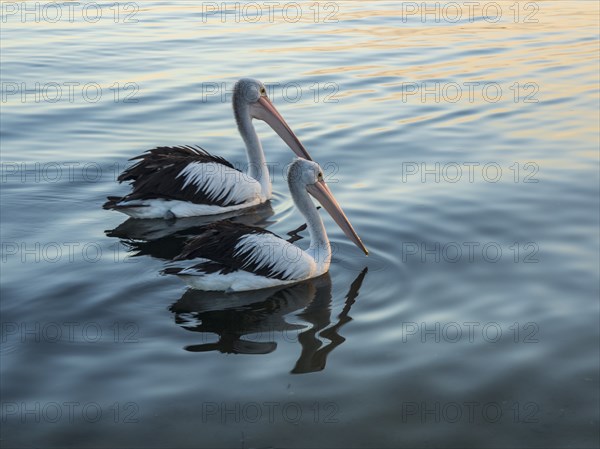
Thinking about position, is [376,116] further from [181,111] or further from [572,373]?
[572,373]

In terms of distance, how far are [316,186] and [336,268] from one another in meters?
0.68

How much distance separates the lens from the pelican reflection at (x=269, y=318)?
6.26m

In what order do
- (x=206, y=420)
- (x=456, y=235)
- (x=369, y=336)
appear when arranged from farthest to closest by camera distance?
(x=456, y=235), (x=369, y=336), (x=206, y=420)

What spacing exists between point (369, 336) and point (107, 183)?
13.9ft

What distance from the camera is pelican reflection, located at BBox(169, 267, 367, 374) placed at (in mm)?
6262

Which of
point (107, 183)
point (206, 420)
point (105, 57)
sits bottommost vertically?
point (206, 420)

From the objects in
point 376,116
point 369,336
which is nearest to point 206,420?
point 369,336

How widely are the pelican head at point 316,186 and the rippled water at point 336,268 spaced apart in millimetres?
215

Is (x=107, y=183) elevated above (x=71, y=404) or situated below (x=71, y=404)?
above

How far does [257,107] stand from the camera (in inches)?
397

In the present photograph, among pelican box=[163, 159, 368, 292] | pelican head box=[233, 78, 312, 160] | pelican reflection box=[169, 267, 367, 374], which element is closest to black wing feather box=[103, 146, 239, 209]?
pelican head box=[233, 78, 312, 160]

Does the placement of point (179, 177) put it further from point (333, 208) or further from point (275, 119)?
point (333, 208)

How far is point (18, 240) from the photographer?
8.20 metres

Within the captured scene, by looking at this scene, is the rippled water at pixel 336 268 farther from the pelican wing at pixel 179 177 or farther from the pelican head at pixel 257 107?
the pelican head at pixel 257 107
